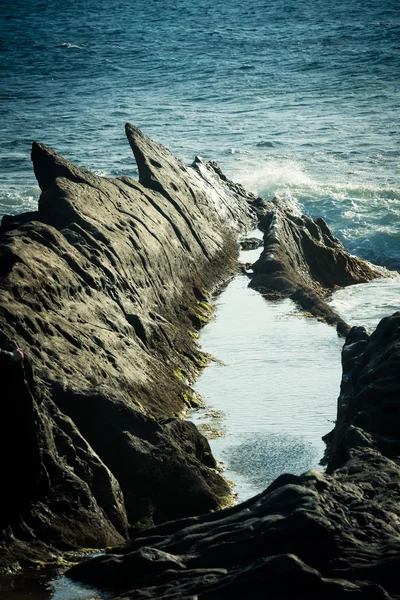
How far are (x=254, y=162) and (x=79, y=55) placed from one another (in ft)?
105

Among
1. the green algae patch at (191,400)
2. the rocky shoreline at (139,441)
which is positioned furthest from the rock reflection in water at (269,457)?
the green algae patch at (191,400)

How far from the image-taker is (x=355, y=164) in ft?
141

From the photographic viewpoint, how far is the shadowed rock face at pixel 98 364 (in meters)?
8.88

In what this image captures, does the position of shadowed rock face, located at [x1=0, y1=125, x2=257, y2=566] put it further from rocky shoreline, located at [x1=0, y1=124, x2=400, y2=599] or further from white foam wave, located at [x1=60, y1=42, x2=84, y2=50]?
white foam wave, located at [x1=60, y1=42, x2=84, y2=50]

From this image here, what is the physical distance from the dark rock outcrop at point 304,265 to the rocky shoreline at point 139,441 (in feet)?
2.27

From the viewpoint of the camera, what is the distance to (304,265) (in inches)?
923

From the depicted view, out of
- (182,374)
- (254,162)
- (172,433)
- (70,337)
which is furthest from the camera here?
(254,162)

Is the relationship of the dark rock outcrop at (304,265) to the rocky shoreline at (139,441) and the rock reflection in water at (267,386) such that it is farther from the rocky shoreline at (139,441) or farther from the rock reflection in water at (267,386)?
the rocky shoreline at (139,441)

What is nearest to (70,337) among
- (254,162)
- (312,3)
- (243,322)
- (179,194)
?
(243,322)

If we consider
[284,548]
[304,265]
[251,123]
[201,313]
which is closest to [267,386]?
[201,313]

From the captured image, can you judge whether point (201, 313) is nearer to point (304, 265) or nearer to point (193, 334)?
point (193, 334)

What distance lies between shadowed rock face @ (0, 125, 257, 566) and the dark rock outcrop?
1232mm

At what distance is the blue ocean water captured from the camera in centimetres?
3938

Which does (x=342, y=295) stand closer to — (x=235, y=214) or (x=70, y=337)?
(x=235, y=214)
